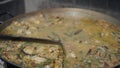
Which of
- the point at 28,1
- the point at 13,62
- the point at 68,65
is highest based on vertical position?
the point at 13,62

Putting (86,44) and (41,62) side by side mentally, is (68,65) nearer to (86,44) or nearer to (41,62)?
(41,62)

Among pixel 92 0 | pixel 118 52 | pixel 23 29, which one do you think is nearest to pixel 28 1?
pixel 92 0

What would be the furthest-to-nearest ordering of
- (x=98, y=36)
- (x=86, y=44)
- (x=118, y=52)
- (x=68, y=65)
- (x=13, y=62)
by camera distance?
1. (x=98, y=36)
2. (x=86, y=44)
3. (x=118, y=52)
4. (x=68, y=65)
5. (x=13, y=62)

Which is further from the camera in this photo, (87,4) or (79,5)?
(79,5)

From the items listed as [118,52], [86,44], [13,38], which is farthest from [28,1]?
[118,52]

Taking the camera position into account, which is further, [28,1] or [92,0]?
[28,1]

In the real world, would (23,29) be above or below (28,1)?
above

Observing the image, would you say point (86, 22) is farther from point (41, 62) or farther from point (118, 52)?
point (41, 62)

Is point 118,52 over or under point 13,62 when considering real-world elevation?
under

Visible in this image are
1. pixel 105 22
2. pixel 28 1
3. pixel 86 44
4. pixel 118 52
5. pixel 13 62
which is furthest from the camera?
pixel 28 1
